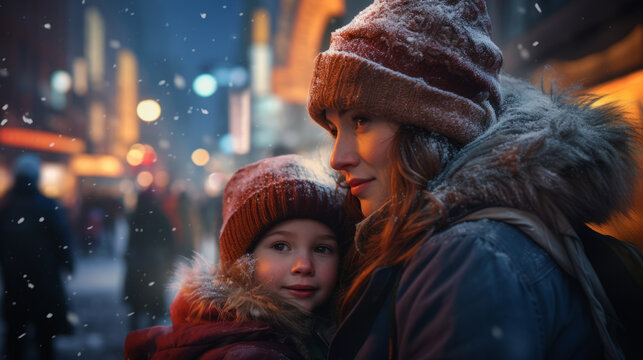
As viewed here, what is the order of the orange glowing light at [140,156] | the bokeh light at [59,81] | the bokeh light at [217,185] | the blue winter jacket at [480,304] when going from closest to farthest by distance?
the blue winter jacket at [480,304] → the bokeh light at [217,185] → the orange glowing light at [140,156] → the bokeh light at [59,81]

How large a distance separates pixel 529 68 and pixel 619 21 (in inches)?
118

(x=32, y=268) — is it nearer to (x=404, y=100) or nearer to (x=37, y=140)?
(x=404, y=100)

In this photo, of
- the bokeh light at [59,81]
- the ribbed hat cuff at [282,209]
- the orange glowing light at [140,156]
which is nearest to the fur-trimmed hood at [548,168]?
the ribbed hat cuff at [282,209]

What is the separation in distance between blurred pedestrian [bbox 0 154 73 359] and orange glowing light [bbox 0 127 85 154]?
18.9 metres

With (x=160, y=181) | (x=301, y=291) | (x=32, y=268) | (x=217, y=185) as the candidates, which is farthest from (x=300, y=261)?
(x=160, y=181)

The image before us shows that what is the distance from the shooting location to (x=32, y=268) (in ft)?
15.7

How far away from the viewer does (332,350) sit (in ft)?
4.64

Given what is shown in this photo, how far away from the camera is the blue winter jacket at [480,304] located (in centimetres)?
102

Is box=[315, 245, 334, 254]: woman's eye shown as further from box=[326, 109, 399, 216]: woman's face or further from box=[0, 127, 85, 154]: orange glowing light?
box=[0, 127, 85, 154]: orange glowing light

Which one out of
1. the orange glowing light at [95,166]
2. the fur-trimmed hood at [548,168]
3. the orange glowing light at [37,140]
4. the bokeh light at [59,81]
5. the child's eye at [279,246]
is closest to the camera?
the fur-trimmed hood at [548,168]

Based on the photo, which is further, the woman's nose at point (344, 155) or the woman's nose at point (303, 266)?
the woman's nose at point (303, 266)

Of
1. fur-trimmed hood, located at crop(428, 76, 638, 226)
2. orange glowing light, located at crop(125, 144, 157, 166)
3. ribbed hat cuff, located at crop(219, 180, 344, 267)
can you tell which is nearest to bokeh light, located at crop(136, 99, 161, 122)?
orange glowing light, located at crop(125, 144, 157, 166)

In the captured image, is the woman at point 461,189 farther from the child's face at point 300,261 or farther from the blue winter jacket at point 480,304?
the child's face at point 300,261

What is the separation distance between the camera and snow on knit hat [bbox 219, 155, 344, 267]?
2.05 metres
